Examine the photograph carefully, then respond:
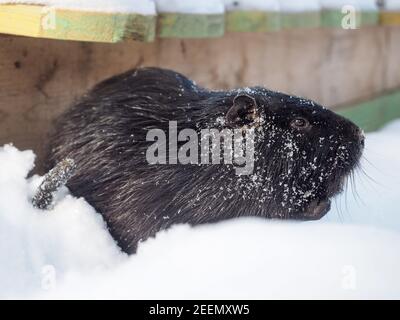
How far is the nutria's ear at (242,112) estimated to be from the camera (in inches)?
106

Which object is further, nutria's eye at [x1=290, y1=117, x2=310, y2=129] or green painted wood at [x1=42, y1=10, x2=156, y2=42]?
nutria's eye at [x1=290, y1=117, x2=310, y2=129]

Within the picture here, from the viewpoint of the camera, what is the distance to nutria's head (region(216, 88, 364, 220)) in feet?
8.70

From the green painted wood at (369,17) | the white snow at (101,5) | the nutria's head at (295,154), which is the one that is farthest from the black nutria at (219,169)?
the green painted wood at (369,17)

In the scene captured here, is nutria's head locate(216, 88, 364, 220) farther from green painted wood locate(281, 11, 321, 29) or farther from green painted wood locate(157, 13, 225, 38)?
green painted wood locate(281, 11, 321, 29)

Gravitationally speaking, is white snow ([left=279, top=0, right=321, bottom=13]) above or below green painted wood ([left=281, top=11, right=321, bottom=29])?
above

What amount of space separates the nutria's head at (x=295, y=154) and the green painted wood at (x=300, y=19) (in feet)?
3.78

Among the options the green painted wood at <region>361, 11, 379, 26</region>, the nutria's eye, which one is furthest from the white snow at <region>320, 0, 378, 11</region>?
the nutria's eye

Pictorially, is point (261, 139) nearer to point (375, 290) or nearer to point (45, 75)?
point (375, 290)

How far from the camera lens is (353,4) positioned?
444cm

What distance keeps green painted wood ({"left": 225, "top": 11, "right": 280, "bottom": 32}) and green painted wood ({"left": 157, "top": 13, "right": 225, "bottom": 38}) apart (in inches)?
7.6

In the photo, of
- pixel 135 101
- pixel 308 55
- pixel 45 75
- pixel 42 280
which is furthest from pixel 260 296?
pixel 308 55

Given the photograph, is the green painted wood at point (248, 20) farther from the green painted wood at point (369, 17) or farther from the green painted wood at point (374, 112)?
the green painted wood at point (374, 112)

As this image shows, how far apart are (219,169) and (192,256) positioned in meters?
0.44

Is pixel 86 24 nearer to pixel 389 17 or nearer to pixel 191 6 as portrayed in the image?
pixel 191 6
